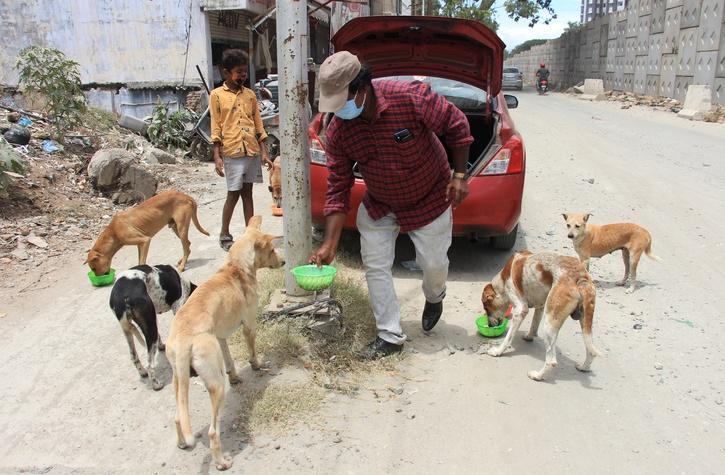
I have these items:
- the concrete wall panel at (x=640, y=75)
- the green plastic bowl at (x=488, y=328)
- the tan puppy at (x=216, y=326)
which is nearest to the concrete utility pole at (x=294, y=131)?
the tan puppy at (x=216, y=326)

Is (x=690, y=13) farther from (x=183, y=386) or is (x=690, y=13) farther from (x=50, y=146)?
(x=183, y=386)

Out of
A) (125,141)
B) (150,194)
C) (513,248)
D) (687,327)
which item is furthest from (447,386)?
(125,141)

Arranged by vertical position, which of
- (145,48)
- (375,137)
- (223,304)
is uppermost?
(145,48)

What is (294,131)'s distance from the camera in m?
3.88

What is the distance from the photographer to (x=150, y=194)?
7.90m

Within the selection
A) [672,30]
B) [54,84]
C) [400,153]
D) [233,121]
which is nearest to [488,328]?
[400,153]

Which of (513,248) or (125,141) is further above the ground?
(125,141)

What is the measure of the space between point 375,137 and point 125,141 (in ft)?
26.5

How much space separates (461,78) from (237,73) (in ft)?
7.06

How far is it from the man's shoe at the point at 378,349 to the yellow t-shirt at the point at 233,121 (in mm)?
2766

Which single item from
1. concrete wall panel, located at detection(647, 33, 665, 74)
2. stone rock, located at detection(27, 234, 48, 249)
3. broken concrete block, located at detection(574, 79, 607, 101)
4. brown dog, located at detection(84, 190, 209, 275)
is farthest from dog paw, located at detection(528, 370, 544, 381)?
broken concrete block, located at detection(574, 79, 607, 101)

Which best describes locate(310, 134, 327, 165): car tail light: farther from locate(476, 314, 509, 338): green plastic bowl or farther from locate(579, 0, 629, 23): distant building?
locate(579, 0, 629, 23): distant building

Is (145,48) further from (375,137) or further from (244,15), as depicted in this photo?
(375,137)

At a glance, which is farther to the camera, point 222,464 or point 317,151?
point 317,151
